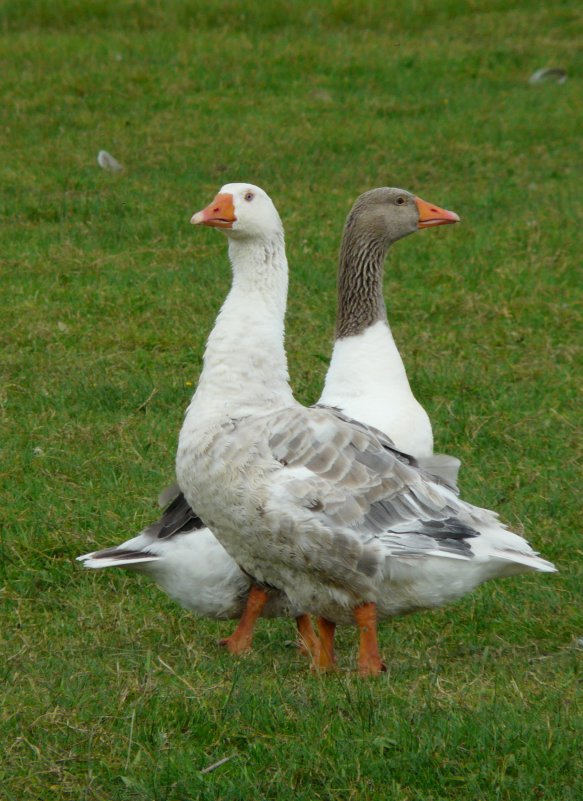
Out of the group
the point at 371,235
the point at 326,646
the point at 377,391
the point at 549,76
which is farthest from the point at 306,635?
the point at 549,76

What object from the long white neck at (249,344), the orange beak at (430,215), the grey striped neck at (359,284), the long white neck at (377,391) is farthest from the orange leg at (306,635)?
the orange beak at (430,215)

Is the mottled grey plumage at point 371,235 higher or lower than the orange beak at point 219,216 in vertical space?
lower

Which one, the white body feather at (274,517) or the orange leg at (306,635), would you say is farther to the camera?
the orange leg at (306,635)

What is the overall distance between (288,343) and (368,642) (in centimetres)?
482

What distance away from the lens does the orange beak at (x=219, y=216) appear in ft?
19.0

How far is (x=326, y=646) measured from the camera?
18.6ft

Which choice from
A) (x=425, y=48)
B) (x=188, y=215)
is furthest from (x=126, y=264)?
(x=425, y=48)

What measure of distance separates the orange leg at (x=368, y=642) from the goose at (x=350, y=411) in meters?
0.33

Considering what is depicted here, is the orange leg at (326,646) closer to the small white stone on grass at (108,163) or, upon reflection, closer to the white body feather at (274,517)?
the white body feather at (274,517)

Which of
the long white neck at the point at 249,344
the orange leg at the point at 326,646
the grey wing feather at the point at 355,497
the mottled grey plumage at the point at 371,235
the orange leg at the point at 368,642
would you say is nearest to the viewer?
the grey wing feather at the point at 355,497

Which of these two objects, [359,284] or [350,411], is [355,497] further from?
[359,284]

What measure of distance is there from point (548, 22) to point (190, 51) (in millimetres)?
6171

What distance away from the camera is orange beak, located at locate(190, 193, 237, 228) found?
19.0ft

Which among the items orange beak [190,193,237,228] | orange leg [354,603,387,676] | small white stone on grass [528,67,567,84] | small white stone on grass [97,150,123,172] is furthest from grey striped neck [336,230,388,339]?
small white stone on grass [528,67,567,84]
